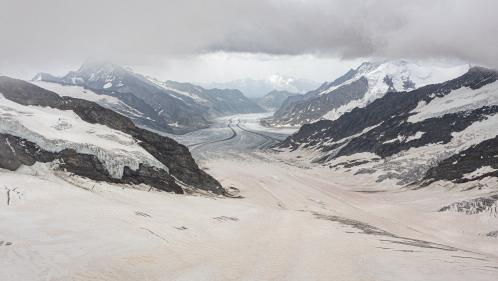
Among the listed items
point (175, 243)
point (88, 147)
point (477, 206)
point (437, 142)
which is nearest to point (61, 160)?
point (88, 147)

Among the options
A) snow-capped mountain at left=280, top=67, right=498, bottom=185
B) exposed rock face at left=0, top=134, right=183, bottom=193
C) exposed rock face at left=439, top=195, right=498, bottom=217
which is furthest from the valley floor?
snow-capped mountain at left=280, top=67, right=498, bottom=185

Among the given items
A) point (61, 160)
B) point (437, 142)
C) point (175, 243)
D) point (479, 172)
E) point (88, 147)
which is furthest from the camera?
point (437, 142)

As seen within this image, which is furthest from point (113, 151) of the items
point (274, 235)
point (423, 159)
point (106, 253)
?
point (423, 159)

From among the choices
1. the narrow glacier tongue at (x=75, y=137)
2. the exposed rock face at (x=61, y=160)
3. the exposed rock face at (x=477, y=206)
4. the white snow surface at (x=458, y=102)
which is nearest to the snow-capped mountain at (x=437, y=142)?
the white snow surface at (x=458, y=102)

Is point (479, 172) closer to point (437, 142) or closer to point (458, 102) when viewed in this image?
point (437, 142)

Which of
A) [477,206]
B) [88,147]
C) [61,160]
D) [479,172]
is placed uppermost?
[479,172]

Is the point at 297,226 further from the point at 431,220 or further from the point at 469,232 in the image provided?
the point at 431,220
